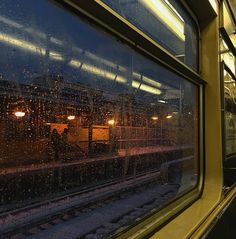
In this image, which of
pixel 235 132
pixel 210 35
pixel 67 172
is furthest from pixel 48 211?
pixel 235 132

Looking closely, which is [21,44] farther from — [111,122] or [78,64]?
[111,122]

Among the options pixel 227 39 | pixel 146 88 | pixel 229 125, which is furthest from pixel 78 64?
pixel 229 125

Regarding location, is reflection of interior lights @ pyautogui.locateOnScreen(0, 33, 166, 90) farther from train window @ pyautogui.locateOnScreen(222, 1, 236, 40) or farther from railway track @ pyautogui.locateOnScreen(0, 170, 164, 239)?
train window @ pyautogui.locateOnScreen(222, 1, 236, 40)

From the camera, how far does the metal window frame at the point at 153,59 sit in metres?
1.11

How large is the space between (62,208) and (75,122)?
0.35 metres

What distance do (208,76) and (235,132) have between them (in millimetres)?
1072

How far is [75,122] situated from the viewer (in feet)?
3.97

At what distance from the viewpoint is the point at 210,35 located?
2469 millimetres

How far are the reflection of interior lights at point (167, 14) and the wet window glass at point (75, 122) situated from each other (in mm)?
371

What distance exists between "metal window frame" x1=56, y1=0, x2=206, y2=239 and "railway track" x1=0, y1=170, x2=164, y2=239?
7.0 inches

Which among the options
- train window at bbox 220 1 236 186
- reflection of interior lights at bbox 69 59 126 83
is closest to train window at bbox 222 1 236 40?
train window at bbox 220 1 236 186

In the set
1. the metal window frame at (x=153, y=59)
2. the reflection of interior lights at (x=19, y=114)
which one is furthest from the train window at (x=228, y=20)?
the reflection of interior lights at (x=19, y=114)

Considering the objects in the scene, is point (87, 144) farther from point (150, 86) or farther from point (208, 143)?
point (208, 143)

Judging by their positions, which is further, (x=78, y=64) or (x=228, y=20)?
(x=228, y=20)
